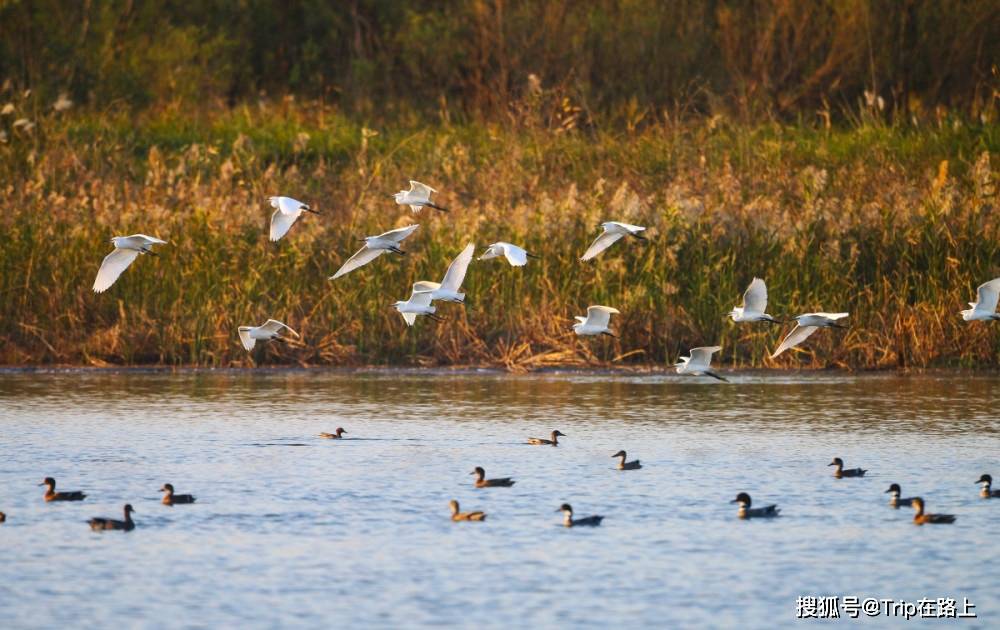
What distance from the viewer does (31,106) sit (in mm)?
23828

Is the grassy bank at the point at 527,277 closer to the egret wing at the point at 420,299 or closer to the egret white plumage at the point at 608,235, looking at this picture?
the egret white plumage at the point at 608,235

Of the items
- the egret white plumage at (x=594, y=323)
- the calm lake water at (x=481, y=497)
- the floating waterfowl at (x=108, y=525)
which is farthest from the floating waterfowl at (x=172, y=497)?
the egret white plumage at (x=594, y=323)

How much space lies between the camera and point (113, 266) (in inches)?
561

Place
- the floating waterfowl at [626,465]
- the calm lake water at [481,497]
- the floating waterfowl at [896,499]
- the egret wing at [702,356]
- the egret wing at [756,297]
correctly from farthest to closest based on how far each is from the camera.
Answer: the egret wing at [756,297]
the egret wing at [702,356]
the floating waterfowl at [626,465]
the floating waterfowl at [896,499]
the calm lake water at [481,497]

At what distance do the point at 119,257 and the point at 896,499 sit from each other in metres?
6.54

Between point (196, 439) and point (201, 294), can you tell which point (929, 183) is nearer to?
point (201, 294)

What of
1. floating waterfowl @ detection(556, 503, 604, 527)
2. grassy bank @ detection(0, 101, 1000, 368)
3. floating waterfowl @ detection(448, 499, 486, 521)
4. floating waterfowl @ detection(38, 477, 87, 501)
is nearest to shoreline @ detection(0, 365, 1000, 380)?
grassy bank @ detection(0, 101, 1000, 368)

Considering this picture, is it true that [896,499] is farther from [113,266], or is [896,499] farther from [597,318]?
[113,266]

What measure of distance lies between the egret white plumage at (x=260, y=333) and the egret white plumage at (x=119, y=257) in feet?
3.64

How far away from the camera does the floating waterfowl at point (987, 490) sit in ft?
35.7

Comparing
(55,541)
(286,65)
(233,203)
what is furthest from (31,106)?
(55,541)

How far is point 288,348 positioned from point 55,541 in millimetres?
6680

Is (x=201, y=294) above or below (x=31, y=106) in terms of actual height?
below

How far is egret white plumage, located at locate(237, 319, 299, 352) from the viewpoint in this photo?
14.7 m
